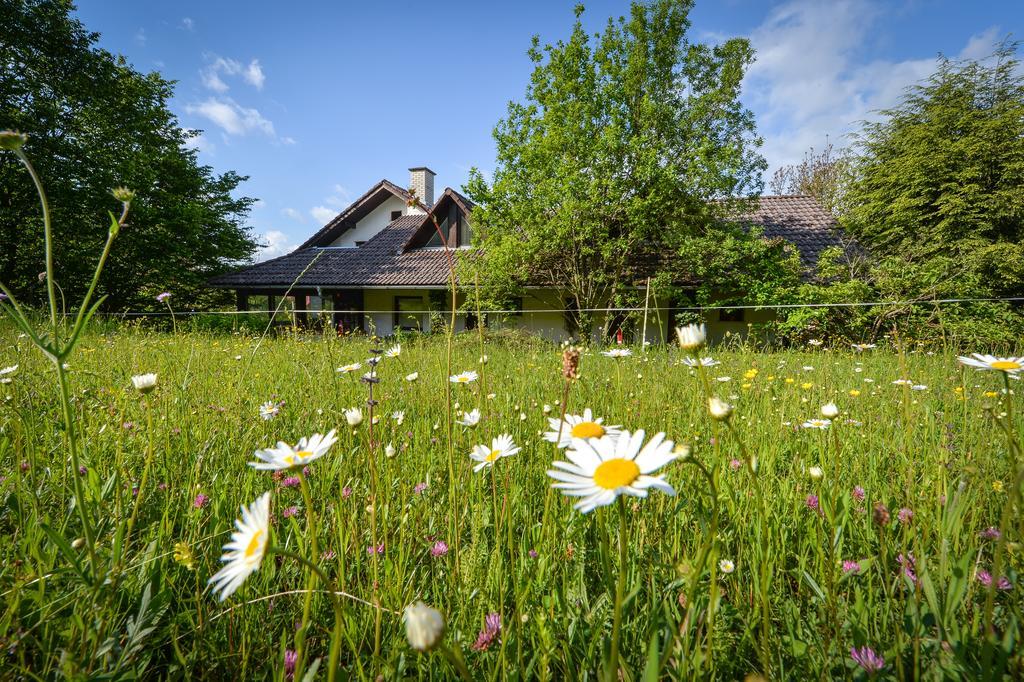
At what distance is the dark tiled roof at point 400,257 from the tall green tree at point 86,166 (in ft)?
11.3

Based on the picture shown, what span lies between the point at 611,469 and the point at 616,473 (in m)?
0.02

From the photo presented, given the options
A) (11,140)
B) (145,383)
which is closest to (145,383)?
(145,383)

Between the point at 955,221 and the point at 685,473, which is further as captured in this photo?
the point at 955,221

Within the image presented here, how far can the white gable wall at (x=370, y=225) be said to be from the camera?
17.3m

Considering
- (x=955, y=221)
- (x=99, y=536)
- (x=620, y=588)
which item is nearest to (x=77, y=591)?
(x=99, y=536)

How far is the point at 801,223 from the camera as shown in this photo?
12906mm

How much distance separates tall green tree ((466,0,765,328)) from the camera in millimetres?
9664

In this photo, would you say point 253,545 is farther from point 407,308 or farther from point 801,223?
point 801,223

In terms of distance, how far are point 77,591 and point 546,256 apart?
10.6 meters

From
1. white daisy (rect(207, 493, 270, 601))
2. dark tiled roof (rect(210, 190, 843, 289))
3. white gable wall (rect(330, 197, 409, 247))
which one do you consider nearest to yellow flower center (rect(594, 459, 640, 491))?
white daisy (rect(207, 493, 270, 601))

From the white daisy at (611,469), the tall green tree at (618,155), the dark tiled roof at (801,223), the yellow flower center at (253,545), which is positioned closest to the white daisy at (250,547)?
the yellow flower center at (253,545)

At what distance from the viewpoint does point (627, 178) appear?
9797 mm

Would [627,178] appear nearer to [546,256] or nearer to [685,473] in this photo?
[546,256]

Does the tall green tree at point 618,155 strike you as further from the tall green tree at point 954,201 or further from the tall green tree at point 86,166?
the tall green tree at point 86,166
